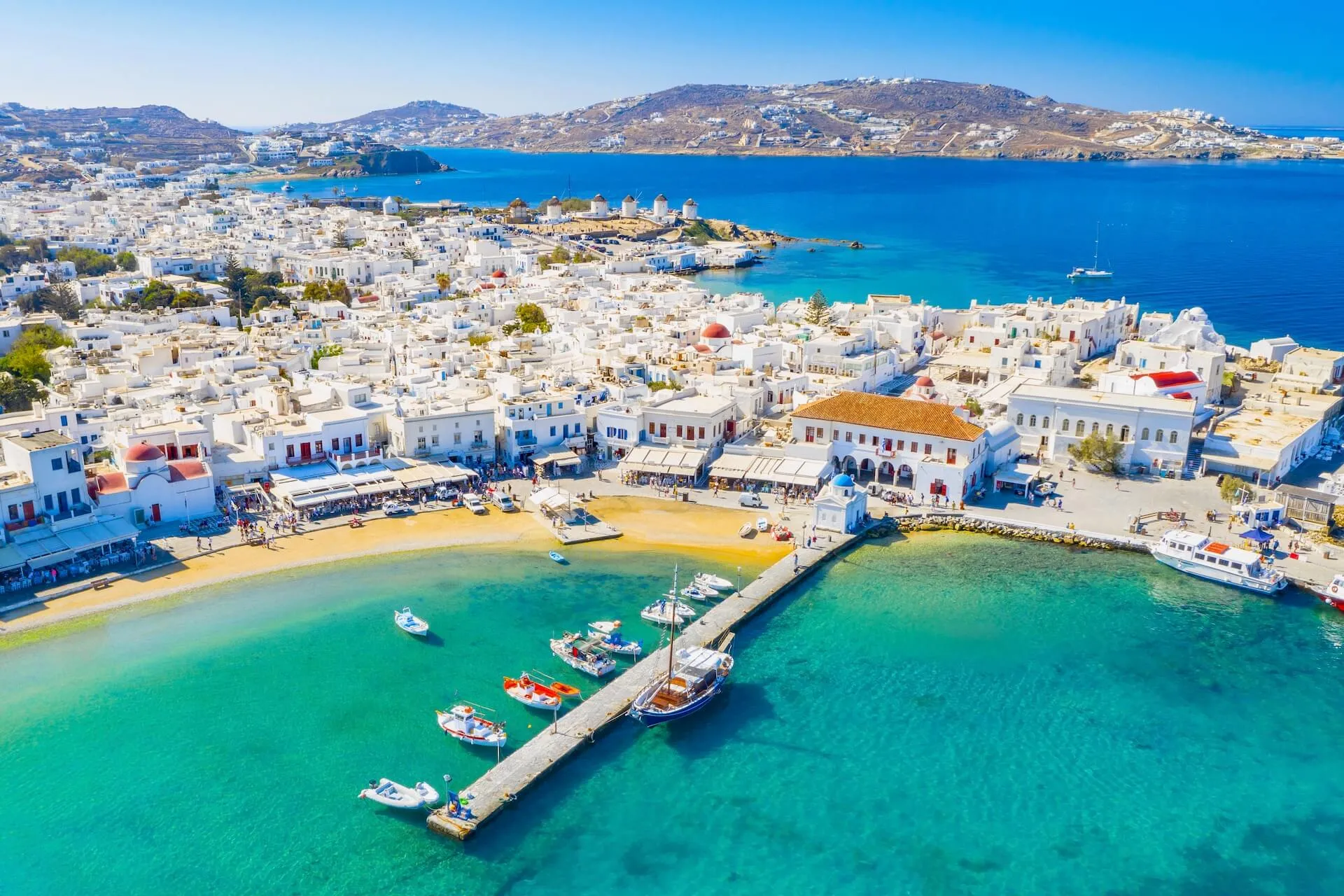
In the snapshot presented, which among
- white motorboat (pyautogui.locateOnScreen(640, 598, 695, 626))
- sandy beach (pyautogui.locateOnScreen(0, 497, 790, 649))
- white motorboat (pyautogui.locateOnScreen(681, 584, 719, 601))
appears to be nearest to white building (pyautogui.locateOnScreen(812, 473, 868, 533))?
sandy beach (pyautogui.locateOnScreen(0, 497, 790, 649))

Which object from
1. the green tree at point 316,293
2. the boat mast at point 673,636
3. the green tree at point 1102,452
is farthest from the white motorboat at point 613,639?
the green tree at point 316,293

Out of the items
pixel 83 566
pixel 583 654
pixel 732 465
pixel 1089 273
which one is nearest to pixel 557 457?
pixel 732 465

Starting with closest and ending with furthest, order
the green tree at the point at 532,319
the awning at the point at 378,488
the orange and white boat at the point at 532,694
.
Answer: the orange and white boat at the point at 532,694
the awning at the point at 378,488
the green tree at the point at 532,319

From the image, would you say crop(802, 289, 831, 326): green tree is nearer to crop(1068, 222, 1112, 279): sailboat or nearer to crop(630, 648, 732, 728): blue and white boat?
crop(1068, 222, 1112, 279): sailboat

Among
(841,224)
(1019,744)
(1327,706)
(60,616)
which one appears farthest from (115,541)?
(841,224)

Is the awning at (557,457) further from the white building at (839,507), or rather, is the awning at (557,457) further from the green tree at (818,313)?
the green tree at (818,313)

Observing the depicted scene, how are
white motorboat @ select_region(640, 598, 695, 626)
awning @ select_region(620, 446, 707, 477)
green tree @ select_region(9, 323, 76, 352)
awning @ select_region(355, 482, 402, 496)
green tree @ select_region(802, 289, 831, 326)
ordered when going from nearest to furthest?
white motorboat @ select_region(640, 598, 695, 626)
awning @ select_region(355, 482, 402, 496)
awning @ select_region(620, 446, 707, 477)
green tree @ select_region(9, 323, 76, 352)
green tree @ select_region(802, 289, 831, 326)

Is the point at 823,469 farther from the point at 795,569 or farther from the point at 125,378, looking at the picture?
the point at 125,378
